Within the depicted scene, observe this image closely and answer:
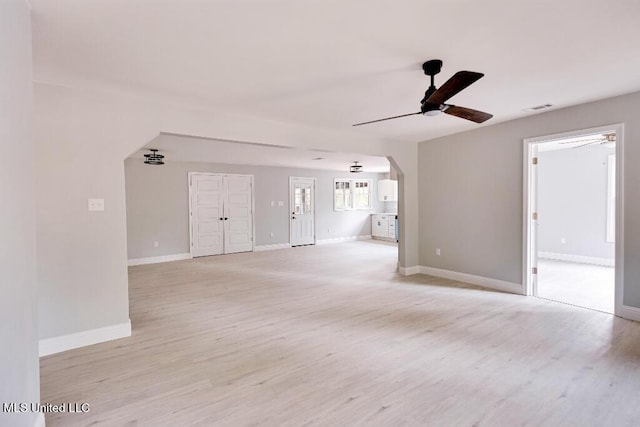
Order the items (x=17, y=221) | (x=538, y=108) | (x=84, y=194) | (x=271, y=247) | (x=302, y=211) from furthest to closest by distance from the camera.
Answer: (x=302, y=211) < (x=271, y=247) < (x=538, y=108) < (x=84, y=194) < (x=17, y=221)

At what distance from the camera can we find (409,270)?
5.73 meters

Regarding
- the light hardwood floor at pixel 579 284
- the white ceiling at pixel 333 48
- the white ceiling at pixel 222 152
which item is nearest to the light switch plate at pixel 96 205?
the white ceiling at pixel 333 48

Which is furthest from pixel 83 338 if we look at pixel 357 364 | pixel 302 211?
pixel 302 211

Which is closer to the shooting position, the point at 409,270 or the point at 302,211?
the point at 409,270

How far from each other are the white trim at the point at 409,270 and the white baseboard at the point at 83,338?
4.21 meters

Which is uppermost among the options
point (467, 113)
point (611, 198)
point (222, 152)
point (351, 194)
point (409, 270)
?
point (222, 152)

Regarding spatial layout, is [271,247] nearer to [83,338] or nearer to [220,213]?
[220,213]

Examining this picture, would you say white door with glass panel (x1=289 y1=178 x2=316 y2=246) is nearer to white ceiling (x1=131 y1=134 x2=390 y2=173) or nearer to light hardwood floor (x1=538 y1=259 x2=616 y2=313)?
white ceiling (x1=131 y1=134 x2=390 y2=173)

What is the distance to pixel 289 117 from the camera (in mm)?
4070

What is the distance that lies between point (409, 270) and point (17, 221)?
17.3 feet

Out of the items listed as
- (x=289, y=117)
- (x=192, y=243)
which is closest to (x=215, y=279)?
(x=192, y=243)

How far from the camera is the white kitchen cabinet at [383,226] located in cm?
1037

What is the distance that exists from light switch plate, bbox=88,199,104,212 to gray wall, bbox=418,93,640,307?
15.6ft

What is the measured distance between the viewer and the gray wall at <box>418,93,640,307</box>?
3.43 m
